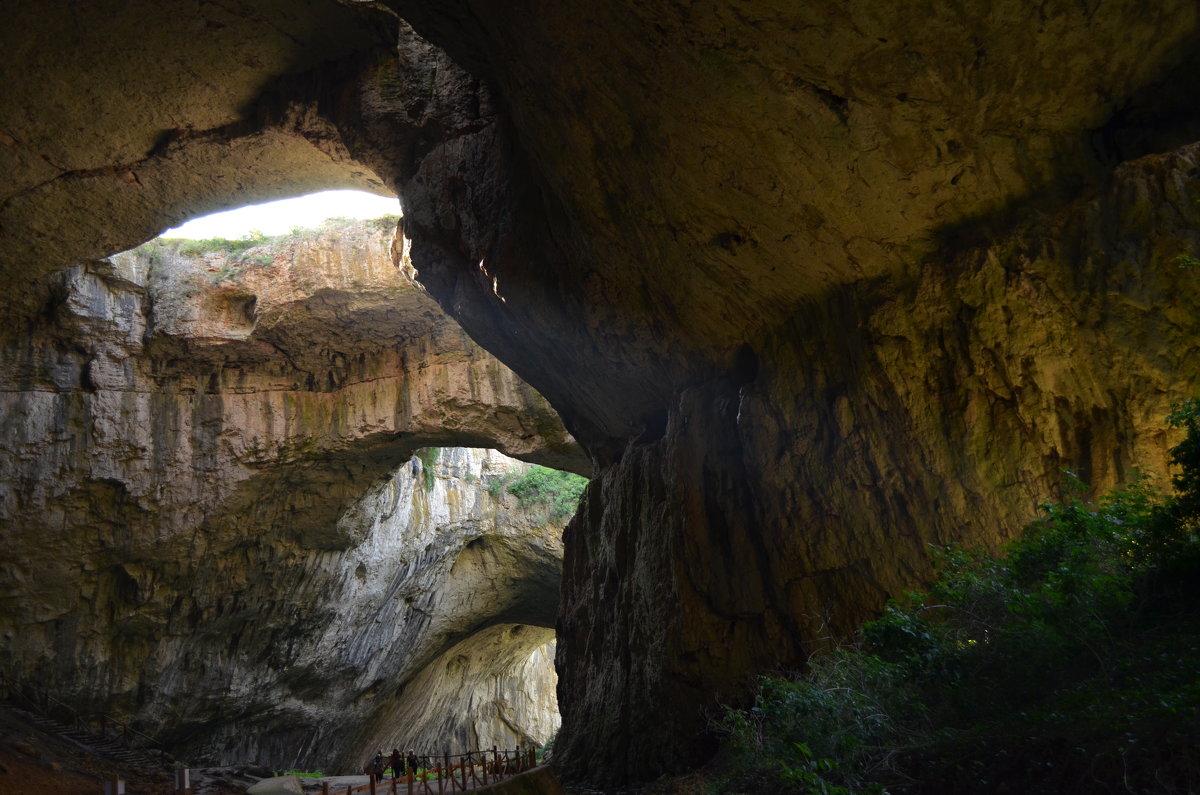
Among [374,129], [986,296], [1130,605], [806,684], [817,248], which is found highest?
[374,129]

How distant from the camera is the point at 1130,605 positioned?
4750 millimetres

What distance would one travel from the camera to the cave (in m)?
6.71

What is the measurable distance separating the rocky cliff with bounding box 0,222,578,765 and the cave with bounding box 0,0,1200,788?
0.53 feet

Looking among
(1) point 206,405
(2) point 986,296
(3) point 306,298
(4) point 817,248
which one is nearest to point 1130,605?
(2) point 986,296

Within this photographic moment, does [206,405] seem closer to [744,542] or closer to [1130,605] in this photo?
[744,542]

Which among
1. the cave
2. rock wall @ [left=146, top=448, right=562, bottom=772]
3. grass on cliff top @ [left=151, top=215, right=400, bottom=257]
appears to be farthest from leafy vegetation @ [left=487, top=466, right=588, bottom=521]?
the cave

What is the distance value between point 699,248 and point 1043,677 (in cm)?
537

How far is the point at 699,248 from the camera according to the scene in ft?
29.3

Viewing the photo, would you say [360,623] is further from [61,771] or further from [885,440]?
[885,440]

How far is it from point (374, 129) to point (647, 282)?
469cm

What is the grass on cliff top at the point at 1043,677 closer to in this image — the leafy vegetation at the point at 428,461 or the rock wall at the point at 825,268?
the rock wall at the point at 825,268

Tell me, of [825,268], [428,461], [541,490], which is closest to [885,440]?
[825,268]

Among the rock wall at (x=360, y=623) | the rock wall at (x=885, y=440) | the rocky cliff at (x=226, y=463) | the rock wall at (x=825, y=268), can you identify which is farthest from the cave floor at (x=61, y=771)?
the rock wall at (x=825, y=268)

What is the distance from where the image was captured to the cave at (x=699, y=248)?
6707 millimetres
